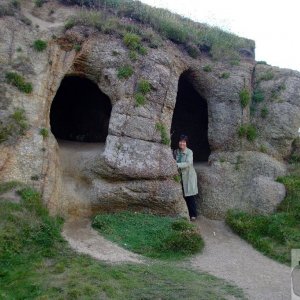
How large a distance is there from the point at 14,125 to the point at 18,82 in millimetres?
1384

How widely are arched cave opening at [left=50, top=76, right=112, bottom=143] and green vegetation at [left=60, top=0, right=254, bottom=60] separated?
9.48 feet

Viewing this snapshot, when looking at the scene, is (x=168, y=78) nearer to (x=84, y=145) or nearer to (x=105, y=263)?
(x=84, y=145)

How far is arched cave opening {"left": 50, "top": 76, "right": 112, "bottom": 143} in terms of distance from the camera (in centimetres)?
1709

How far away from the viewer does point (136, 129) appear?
13.6m

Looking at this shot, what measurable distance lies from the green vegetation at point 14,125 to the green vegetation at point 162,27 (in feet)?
12.9

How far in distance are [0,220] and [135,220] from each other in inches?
155

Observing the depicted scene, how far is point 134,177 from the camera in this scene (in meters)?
13.0

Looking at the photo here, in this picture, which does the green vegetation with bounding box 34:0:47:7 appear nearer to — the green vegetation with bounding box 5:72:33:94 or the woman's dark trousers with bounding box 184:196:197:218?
the green vegetation with bounding box 5:72:33:94

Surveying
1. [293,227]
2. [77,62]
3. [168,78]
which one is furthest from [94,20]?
[293,227]

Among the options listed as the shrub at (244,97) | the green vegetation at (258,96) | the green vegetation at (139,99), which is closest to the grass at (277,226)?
the shrub at (244,97)

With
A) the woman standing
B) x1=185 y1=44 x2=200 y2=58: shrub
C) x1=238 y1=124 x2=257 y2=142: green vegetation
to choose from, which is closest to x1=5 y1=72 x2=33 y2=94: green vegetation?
the woman standing

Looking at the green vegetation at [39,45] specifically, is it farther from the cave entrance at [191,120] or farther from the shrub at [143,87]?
the cave entrance at [191,120]

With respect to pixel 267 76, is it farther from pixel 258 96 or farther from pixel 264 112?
pixel 264 112

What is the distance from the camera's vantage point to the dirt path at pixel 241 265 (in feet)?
29.3
